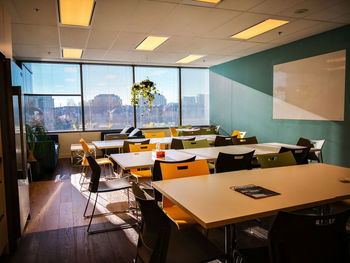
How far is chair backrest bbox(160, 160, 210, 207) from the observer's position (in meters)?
→ 2.67

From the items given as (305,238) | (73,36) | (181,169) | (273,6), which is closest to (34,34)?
(73,36)

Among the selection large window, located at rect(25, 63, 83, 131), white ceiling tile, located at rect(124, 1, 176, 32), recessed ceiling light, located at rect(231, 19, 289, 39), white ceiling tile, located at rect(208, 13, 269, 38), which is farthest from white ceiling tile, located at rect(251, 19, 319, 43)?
large window, located at rect(25, 63, 83, 131)

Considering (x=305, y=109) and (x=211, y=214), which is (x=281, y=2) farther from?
(x=211, y=214)

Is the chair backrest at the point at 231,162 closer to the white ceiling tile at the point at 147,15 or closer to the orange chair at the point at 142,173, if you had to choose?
the orange chair at the point at 142,173

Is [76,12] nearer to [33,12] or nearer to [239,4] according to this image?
[33,12]

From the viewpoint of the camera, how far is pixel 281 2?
4.24 m

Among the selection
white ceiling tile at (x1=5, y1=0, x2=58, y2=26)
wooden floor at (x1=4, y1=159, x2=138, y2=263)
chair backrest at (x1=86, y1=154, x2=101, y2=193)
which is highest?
white ceiling tile at (x1=5, y1=0, x2=58, y2=26)

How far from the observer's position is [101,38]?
6.14 meters

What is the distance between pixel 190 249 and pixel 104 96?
8.31 m

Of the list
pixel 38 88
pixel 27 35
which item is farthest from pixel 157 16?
pixel 38 88

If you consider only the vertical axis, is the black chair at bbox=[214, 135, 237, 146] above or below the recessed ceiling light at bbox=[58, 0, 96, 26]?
below

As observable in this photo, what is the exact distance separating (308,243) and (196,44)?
6.08 m

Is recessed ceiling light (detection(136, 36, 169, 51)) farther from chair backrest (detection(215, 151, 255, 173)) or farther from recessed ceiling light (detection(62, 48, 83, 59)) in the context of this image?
chair backrest (detection(215, 151, 255, 173))

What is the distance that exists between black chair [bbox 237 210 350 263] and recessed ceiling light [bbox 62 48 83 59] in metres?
7.05
